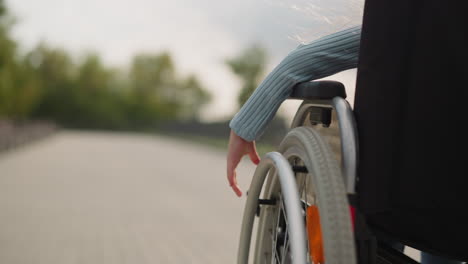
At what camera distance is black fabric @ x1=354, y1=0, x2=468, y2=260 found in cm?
149

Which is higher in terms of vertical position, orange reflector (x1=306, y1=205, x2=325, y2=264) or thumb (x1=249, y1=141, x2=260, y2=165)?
thumb (x1=249, y1=141, x2=260, y2=165)

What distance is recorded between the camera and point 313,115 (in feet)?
7.35

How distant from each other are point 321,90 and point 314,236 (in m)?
0.42

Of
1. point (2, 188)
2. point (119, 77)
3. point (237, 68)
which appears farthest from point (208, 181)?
point (119, 77)

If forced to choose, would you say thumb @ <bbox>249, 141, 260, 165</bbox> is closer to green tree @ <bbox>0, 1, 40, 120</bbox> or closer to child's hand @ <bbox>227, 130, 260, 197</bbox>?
child's hand @ <bbox>227, 130, 260, 197</bbox>

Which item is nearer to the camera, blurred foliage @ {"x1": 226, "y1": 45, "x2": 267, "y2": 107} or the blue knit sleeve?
the blue knit sleeve

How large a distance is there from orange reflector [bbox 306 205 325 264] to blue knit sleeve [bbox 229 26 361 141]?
0.35 m

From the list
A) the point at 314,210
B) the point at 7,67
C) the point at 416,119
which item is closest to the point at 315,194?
the point at 314,210

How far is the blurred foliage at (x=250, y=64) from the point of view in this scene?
41.9m

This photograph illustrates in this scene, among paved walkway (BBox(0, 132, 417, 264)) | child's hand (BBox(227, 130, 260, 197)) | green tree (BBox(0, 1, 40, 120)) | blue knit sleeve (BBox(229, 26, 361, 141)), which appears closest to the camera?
blue knit sleeve (BBox(229, 26, 361, 141))

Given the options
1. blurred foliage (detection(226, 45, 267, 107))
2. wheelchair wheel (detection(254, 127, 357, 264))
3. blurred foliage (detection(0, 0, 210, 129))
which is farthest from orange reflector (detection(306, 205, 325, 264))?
blurred foliage (detection(0, 0, 210, 129))

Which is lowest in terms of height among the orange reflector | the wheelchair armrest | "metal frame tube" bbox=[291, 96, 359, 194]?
the orange reflector

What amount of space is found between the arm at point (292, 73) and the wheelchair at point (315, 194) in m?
0.06

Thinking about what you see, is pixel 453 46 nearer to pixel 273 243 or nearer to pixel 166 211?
pixel 273 243
